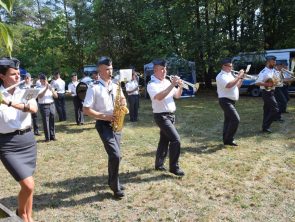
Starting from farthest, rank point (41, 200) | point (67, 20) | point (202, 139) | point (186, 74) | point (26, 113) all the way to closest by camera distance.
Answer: point (67, 20) < point (186, 74) < point (202, 139) < point (41, 200) < point (26, 113)

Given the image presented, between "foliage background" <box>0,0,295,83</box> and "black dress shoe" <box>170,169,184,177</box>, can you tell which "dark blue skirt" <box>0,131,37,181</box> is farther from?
"foliage background" <box>0,0,295,83</box>

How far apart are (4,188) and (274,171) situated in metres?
4.79

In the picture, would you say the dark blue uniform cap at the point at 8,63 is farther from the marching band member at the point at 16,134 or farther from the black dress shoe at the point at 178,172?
the black dress shoe at the point at 178,172

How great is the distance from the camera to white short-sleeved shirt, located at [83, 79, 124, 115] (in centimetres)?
537

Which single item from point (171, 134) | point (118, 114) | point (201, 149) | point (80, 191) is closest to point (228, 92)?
point (201, 149)

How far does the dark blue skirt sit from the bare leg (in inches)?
2.7

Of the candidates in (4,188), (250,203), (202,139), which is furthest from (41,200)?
(202,139)

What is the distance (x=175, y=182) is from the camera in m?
6.25

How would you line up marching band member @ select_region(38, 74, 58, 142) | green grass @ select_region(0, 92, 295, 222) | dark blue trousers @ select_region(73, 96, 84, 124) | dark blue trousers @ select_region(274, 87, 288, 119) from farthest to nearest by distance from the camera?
dark blue trousers @ select_region(73, 96, 84, 124) → dark blue trousers @ select_region(274, 87, 288, 119) → marching band member @ select_region(38, 74, 58, 142) → green grass @ select_region(0, 92, 295, 222)

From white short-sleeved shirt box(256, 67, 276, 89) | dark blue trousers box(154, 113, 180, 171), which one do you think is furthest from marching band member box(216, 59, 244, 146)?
dark blue trousers box(154, 113, 180, 171)

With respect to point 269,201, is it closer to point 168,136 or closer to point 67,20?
point 168,136

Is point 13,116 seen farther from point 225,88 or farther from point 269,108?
point 269,108

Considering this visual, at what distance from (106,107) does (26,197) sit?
176 centimetres

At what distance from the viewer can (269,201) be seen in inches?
209
